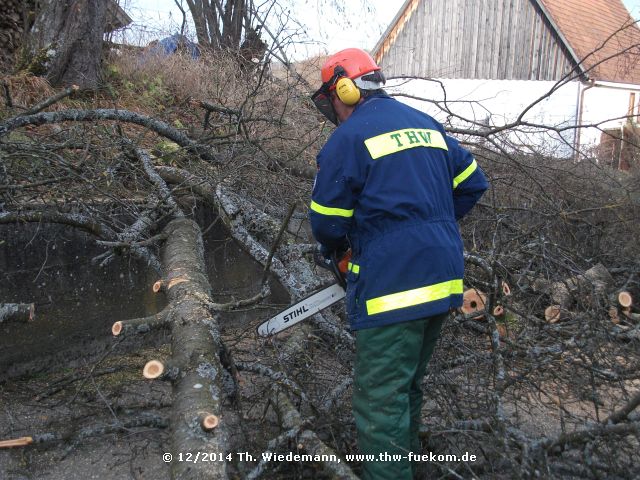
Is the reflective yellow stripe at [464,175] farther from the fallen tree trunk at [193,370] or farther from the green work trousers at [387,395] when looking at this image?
the fallen tree trunk at [193,370]

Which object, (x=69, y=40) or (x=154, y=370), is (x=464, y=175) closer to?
(x=154, y=370)

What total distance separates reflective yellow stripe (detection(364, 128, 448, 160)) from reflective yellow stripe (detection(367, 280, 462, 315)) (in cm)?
53

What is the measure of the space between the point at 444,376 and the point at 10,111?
12.6ft

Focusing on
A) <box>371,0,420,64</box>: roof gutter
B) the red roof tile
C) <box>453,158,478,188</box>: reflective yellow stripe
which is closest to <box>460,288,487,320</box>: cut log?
<box>453,158,478,188</box>: reflective yellow stripe

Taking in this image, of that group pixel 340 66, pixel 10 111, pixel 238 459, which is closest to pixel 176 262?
pixel 238 459

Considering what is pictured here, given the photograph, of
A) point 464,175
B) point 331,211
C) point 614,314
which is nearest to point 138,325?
point 331,211

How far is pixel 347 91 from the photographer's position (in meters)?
2.49

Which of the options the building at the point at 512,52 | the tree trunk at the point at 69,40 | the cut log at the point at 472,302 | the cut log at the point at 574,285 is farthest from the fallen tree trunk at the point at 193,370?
the building at the point at 512,52

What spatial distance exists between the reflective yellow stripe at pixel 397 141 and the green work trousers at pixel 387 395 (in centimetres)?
66

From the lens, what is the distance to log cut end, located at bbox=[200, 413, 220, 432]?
212 centimetres

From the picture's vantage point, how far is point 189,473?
1949 mm

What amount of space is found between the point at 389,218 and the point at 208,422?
1.01m

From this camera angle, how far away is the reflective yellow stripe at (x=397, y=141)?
7.39 feet

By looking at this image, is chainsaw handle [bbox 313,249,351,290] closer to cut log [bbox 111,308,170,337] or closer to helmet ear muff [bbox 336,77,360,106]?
helmet ear muff [bbox 336,77,360,106]
